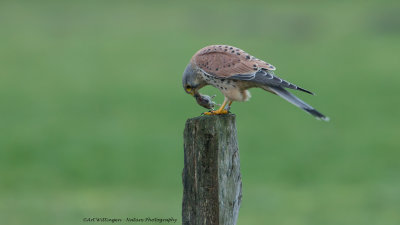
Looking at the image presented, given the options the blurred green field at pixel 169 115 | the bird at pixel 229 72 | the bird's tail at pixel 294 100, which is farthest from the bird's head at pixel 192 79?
the blurred green field at pixel 169 115

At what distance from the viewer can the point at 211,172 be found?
5.21 meters

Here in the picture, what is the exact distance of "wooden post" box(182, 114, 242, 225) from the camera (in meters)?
5.19

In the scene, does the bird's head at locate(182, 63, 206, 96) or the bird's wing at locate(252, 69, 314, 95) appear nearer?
the bird's wing at locate(252, 69, 314, 95)

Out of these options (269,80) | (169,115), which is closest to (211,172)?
(269,80)

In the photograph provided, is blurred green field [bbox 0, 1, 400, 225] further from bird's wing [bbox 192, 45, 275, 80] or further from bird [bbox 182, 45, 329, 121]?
bird's wing [bbox 192, 45, 275, 80]

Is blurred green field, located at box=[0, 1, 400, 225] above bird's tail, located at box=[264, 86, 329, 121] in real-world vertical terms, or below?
below

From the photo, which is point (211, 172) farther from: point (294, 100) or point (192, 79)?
point (192, 79)

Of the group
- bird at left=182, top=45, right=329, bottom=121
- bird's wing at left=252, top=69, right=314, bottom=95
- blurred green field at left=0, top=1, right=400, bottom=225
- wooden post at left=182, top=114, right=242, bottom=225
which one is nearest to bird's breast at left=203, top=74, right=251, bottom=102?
bird at left=182, top=45, right=329, bottom=121

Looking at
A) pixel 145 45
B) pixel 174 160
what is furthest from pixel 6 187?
pixel 145 45

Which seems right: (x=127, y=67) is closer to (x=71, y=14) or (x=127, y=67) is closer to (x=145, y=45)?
(x=145, y=45)

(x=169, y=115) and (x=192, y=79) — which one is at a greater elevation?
(x=192, y=79)

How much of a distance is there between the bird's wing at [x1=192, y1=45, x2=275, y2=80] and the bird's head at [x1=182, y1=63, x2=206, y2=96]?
0.09 m

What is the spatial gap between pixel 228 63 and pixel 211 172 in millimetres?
1711

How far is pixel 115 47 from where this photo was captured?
30.6 m
